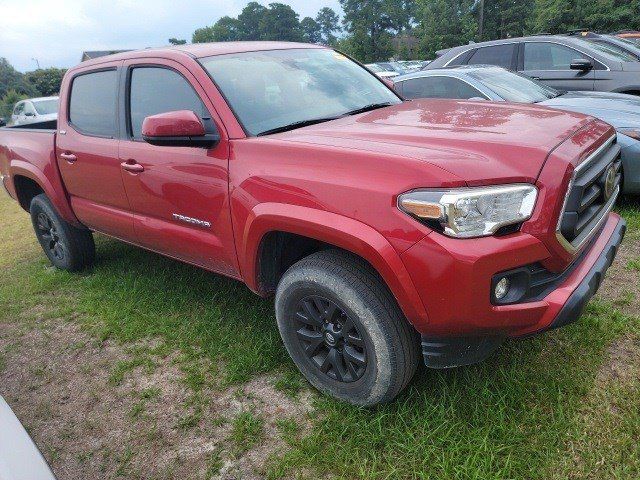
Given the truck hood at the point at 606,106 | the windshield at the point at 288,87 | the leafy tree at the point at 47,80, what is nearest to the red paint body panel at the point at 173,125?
the windshield at the point at 288,87

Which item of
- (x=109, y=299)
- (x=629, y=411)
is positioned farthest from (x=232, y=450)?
(x=109, y=299)

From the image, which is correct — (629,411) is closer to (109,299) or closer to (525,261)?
(525,261)

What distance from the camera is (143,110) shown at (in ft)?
10.5

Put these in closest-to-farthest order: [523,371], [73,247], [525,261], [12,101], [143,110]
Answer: [525,261], [523,371], [143,110], [73,247], [12,101]

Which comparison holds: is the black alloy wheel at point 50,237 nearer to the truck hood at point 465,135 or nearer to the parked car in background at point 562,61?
the truck hood at point 465,135

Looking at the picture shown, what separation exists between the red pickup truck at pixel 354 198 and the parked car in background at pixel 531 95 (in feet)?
6.29

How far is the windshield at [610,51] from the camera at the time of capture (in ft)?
20.2

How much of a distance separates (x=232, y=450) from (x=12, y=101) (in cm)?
3859

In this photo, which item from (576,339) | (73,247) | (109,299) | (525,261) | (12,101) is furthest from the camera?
(12,101)

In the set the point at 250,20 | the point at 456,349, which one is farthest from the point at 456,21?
the point at 250,20

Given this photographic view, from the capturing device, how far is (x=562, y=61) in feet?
21.1

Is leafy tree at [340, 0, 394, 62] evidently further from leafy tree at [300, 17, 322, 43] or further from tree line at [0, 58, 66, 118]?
leafy tree at [300, 17, 322, 43]

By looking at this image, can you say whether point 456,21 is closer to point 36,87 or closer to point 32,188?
point 36,87

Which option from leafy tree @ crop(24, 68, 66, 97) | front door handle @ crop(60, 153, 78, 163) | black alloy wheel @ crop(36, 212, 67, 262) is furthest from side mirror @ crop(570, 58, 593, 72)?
leafy tree @ crop(24, 68, 66, 97)
